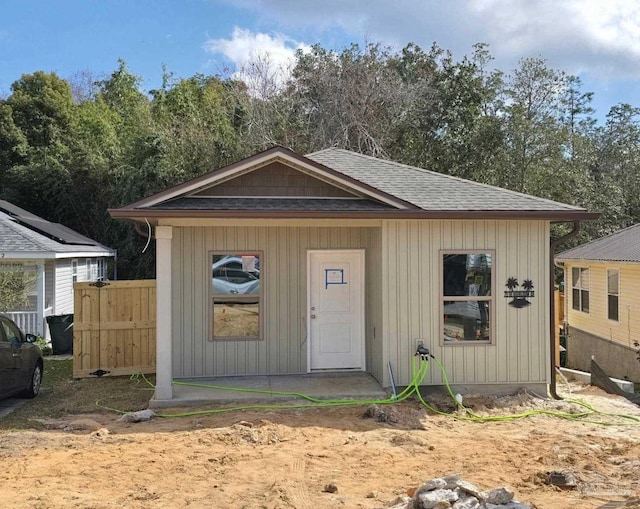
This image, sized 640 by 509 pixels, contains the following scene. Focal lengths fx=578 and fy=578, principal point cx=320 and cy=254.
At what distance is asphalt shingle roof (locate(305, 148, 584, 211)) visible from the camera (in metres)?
8.61

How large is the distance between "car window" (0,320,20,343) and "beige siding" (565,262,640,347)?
1265cm

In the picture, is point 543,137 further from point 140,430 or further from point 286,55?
point 140,430

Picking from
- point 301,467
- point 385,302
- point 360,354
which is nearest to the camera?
point 301,467

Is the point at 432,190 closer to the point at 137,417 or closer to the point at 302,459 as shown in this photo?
the point at 302,459

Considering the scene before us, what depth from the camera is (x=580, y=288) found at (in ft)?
57.0

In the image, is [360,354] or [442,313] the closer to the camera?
[442,313]

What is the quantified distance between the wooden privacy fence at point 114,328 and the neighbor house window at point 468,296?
5.24m

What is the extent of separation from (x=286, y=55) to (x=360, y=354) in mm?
19165

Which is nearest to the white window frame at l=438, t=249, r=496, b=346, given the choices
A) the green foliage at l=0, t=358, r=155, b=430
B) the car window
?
the green foliage at l=0, t=358, r=155, b=430

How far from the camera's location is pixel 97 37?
25.8 meters

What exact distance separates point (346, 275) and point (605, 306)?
9.25 meters

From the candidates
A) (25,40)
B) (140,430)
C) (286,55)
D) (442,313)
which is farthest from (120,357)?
(25,40)

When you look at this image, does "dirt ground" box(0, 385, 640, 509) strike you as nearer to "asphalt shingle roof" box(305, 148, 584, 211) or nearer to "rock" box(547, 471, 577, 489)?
"rock" box(547, 471, 577, 489)

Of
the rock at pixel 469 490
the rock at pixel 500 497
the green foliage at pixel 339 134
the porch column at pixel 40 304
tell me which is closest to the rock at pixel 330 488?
the rock at pixel 469 490
